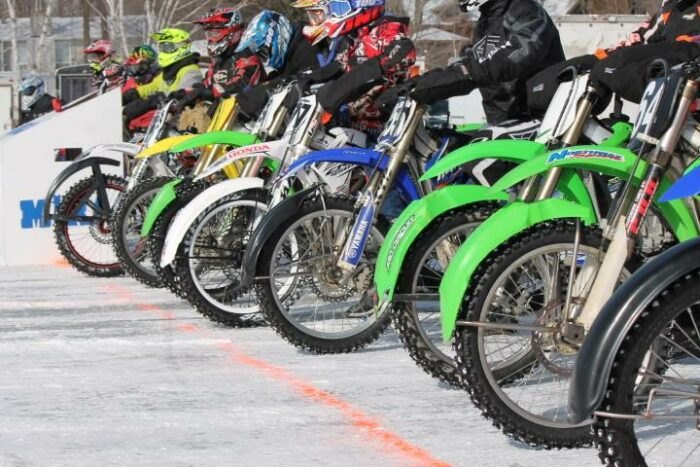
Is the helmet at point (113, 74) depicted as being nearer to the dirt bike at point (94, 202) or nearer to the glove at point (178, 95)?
the dirt bike at point (94, 202)

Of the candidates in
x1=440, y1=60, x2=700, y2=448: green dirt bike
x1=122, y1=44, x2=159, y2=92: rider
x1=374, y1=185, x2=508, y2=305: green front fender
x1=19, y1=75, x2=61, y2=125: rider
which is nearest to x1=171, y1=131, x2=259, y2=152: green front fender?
x1=374, y1=185, x2=508, y2=305: green front fender

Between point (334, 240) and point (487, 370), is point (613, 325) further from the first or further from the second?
point (334, 240)

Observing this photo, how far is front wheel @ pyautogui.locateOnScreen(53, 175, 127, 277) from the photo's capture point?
10.1 metres

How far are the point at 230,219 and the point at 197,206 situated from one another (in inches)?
10.4

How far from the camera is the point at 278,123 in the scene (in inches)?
307

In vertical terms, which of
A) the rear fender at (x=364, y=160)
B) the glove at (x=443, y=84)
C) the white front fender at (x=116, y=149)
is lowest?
the white front fender at (x=116, y=149)

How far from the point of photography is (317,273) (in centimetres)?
669

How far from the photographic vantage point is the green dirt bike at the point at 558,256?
172 inches

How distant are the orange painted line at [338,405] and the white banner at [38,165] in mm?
3693

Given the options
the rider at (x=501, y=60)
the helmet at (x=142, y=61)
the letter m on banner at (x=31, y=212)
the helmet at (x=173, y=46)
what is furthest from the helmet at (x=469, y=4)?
the helmet at (x=142, y=61)

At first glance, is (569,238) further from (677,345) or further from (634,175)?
(677,345)

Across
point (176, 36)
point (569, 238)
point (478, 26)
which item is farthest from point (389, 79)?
point (176, 36)

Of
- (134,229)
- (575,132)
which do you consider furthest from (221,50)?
(575,132)

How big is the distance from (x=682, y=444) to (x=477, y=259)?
3.13ft
